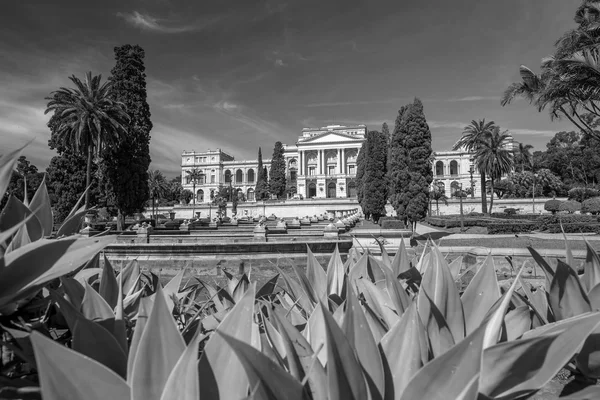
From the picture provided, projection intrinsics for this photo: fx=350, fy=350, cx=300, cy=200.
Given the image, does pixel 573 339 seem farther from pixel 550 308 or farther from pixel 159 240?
pixel 159 240

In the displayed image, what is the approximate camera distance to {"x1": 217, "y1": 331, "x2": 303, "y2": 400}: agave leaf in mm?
Result: 625

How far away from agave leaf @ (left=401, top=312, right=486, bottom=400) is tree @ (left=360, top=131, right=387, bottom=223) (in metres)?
32.0

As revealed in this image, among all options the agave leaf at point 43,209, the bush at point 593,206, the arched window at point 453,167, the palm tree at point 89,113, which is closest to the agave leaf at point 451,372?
the agave leaf at point 43,209

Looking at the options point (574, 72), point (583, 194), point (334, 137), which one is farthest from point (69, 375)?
point (334, 137)

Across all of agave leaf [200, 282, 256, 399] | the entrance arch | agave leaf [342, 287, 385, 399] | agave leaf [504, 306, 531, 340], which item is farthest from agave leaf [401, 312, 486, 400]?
the entrance arch

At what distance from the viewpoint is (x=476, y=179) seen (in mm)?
73375

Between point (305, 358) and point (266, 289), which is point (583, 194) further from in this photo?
point (305, 358)

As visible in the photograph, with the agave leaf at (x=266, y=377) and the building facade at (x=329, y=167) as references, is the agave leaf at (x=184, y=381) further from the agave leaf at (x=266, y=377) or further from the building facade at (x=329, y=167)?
the building facade at (x=329, y=167)

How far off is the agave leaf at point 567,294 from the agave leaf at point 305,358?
35.9 inches

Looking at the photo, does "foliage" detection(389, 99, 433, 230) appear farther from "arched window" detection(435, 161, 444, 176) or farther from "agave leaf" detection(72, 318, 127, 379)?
"arched window" detection(435, 161, 444, 176)

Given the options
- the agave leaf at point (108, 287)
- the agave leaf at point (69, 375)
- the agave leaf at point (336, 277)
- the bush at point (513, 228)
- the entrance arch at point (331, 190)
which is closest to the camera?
the agave leaf at point (69, 375)

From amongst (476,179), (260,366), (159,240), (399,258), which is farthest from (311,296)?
(476,179)

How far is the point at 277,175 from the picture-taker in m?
65.9

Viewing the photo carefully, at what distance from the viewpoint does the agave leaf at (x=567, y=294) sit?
116cm
